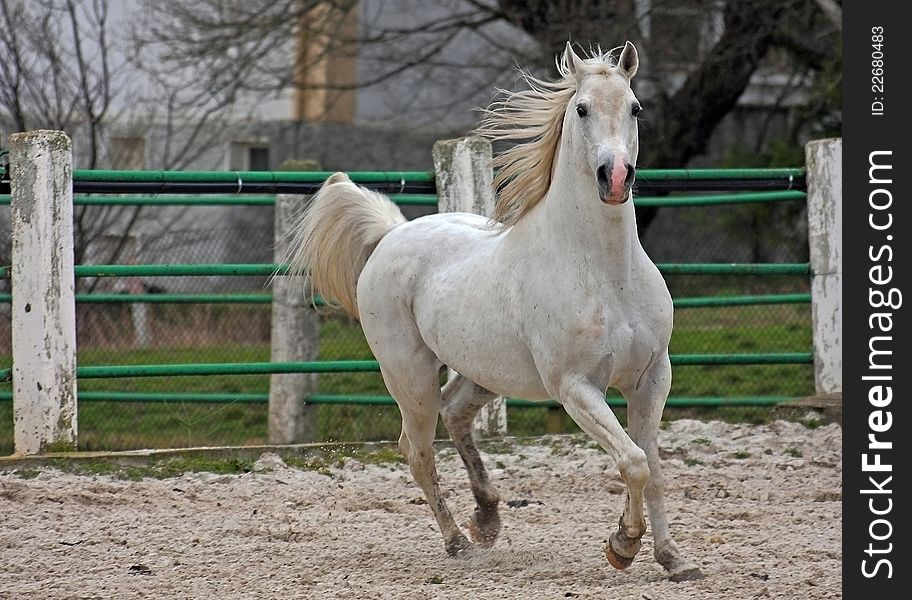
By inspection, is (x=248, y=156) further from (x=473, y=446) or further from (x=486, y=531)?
(x=486, y=531)

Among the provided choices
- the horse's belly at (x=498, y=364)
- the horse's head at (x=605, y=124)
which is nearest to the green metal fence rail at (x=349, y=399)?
the horse's belly at (x=498, y=364)

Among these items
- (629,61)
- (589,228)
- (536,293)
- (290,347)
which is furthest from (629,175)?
(290,347)

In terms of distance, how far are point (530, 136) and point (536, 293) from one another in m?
0.63

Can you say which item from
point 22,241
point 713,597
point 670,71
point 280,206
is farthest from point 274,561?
point 670,71

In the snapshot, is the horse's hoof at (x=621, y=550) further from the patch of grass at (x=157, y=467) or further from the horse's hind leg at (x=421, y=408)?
the patch of grass at (x=157, y=467)

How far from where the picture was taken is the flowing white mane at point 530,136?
4.22 metres

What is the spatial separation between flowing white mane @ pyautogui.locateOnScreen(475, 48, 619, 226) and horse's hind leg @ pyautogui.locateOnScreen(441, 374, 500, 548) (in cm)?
76

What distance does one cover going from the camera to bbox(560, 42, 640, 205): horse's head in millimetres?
3594

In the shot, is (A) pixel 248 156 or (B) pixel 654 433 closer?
(B) pixel 654 433

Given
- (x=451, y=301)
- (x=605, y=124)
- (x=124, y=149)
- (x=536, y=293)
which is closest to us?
(x=605, y=124)

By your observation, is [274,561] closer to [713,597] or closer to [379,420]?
[713,597]

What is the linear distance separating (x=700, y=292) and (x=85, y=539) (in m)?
7.47

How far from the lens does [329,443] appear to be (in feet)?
20.1

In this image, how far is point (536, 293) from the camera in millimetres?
4082
